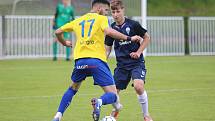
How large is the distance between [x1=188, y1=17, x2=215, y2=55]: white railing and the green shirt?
6364 mm

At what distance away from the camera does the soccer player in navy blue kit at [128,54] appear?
10.8 metres

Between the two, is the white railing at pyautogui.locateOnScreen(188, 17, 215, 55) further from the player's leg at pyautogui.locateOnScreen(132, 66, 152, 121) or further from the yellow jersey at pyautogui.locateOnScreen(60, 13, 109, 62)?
the yellow jersey at pyautogui.locateOnScreen(60, 13, 109, 62)

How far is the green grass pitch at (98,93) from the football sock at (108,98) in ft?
4.39

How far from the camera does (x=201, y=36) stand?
2792 centimetres

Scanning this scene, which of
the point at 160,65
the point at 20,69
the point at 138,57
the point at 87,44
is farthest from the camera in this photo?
the point at 160,65

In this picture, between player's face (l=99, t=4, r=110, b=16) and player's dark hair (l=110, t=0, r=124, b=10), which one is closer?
player's face (l=99, t=4, r=110, b=16)

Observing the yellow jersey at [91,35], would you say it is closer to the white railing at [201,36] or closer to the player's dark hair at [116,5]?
the player's dark hair at [116,5]

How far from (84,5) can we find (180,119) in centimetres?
1517

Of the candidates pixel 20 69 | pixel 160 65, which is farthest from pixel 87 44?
pixel 160 65

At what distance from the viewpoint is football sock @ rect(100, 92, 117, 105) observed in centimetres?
975

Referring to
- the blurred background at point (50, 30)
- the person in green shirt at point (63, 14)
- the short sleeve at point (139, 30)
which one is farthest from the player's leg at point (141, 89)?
the blurred background at point (50, 30)

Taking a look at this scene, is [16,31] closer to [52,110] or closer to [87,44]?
[52,110]

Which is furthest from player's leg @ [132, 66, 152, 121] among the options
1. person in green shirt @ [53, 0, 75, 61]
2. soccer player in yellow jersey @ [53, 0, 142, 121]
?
person in green shirt @ [53, 0, 75, 61]

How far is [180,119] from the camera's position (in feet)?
36.1
